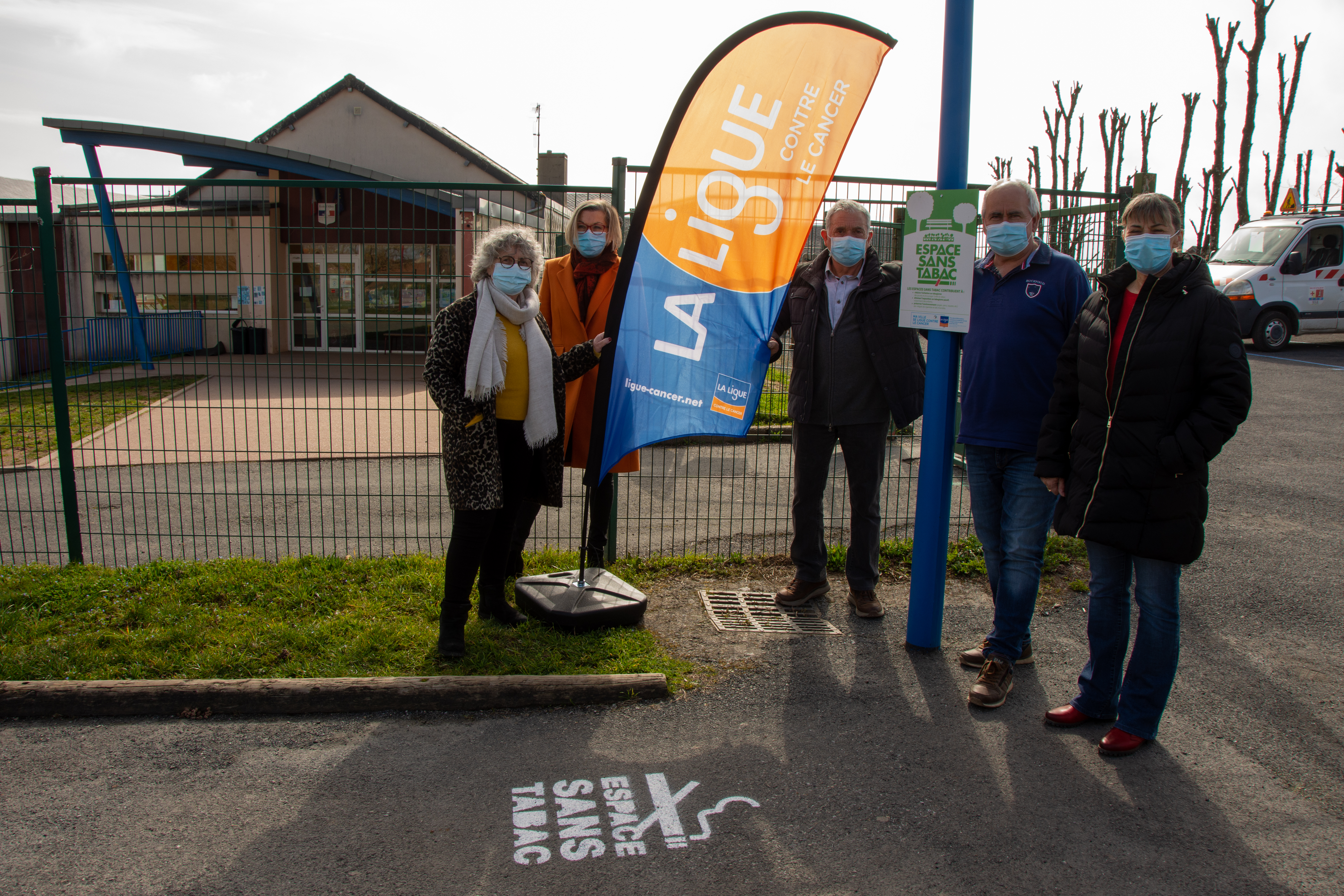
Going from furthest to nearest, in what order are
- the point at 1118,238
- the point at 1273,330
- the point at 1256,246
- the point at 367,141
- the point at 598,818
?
the point at 367,141, the point at 1256,246, the point at 1273,330, the point at 1118,238, the point at 598,818

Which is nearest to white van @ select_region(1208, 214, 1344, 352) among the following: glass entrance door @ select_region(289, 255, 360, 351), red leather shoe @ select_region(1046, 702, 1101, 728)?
red leather shoe @ select_region(1046, 702, 1101, 728)

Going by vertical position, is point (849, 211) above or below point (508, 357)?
above

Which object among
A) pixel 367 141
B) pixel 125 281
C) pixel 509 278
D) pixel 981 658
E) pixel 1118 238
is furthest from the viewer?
pixel 367 141

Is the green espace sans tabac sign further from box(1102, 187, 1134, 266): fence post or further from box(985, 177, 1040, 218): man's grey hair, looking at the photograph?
box(1102, 187, 1134, 266): fence post

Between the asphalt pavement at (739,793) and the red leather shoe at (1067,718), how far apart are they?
1.7 inches

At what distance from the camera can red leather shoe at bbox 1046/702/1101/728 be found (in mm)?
3486

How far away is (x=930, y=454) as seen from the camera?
163 inches

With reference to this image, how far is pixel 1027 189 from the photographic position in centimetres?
370

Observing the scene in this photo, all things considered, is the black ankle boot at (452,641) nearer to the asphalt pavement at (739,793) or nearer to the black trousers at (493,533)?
the black trousers at (493,533)

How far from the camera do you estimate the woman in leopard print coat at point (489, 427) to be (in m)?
3.78

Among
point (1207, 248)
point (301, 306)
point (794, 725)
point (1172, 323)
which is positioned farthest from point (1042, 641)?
point (1207, 248)

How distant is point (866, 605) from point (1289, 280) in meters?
16.9

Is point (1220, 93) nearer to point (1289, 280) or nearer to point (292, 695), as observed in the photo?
point (1289, 280)

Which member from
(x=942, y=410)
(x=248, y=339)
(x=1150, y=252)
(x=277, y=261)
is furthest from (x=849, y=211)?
(x=248, y=339)
